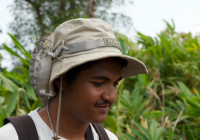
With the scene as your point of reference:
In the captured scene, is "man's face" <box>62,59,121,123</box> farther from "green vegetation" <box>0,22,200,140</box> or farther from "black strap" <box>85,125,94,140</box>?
"green vegetation" <box>0,22,200,140</box>

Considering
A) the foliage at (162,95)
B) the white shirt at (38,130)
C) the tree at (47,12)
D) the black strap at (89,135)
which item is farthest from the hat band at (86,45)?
the tree at (47,12)

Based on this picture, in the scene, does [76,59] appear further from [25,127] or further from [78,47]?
[25,127]

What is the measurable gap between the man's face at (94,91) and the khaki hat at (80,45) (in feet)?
0.22

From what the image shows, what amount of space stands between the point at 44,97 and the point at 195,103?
5.83 ft

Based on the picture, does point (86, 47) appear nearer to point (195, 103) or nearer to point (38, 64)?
point (38, 64)

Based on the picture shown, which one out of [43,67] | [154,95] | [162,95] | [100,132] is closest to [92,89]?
[43,67]

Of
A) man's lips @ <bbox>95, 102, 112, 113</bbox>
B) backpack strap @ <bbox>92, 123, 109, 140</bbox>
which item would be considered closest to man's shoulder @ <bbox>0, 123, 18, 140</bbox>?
man's lips @ <bbox>95, 102, 112, 113</bbox>

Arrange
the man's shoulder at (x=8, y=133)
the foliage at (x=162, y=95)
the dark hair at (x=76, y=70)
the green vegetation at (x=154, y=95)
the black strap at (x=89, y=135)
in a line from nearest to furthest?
the man's shoulder at (x=8, y=133) < the dark hair at (x=76, y=70) < the black strap at (x=89, y=135) < the green vegetation at (x=154, y=95) < the foliage at (x=162, y=95)

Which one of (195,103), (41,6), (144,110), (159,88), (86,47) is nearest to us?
(86,47)

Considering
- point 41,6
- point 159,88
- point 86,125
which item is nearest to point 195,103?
point 159,88

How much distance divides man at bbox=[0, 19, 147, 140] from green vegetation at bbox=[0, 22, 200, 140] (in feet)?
2.18

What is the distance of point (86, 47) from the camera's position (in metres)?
1.23

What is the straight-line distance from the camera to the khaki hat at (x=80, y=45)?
1209 millimetres

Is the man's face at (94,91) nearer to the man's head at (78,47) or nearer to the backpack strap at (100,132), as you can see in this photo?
the man's head at (78,47)
